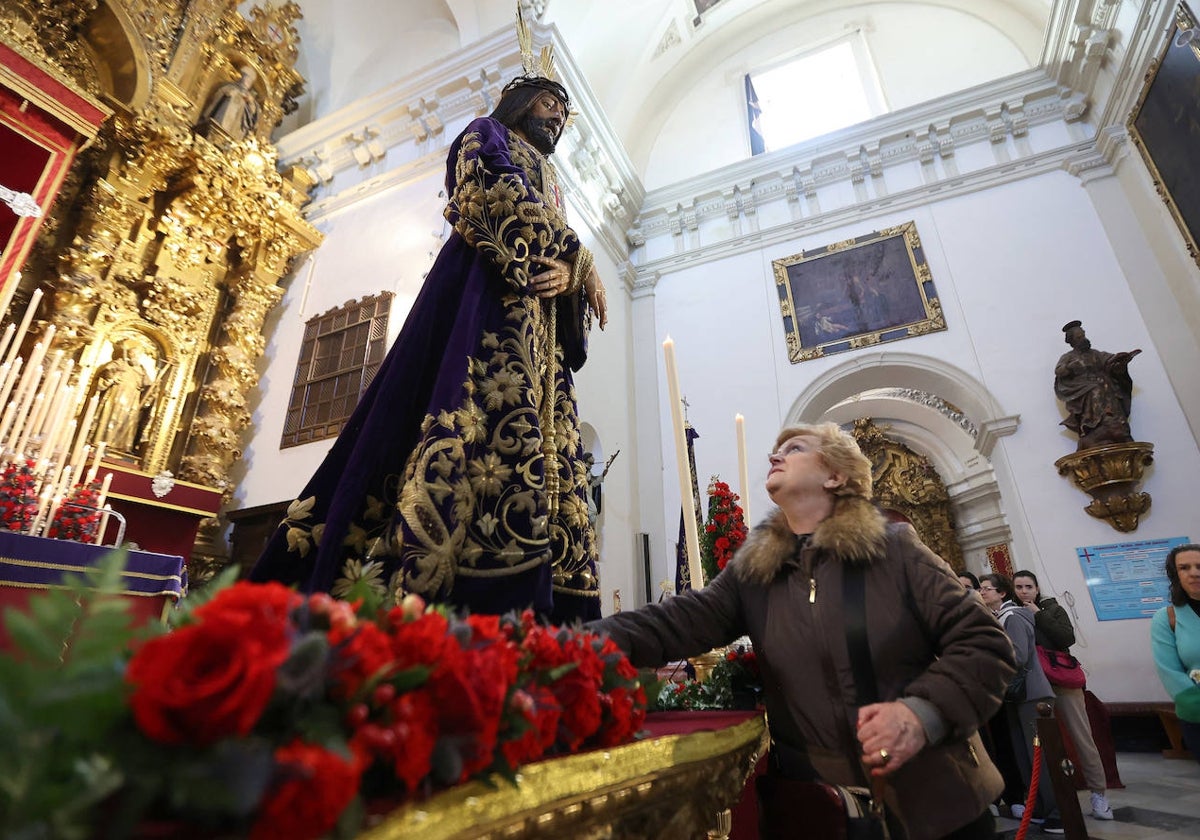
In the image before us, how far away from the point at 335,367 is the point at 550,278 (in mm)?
4850

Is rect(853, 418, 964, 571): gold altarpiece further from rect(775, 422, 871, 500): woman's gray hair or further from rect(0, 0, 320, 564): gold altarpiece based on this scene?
rect(0, 0, 320, 564): gold altarpiece

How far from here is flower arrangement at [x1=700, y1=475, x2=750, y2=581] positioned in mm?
2652

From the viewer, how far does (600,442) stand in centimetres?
646

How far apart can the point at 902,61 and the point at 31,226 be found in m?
10.4

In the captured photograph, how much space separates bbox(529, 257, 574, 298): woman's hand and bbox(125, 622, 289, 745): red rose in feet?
4.79

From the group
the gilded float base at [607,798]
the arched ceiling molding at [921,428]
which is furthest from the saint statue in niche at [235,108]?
the arched ceiling molding at [921,428]

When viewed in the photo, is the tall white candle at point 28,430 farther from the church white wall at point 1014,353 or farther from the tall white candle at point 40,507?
the church white wall at point 1014,353

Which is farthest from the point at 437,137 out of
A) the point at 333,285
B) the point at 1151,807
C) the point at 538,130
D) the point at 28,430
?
the point at 1151,807

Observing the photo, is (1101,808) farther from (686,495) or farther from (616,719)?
(616,719)

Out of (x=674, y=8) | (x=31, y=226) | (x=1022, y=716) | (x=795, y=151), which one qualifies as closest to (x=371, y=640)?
(x=1022, y=716)

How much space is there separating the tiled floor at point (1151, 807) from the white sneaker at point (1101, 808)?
0.04 metres

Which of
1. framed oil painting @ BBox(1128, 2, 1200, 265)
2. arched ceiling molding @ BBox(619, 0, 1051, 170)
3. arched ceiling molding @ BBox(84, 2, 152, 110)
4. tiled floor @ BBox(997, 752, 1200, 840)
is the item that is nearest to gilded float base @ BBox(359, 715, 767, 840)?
tiled floor @ BBox(997, 752, 1200, 840)

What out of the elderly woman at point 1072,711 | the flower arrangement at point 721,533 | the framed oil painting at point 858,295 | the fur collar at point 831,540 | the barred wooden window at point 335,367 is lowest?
the elderly woman at point 1072,711

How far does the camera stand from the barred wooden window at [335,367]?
570cm
